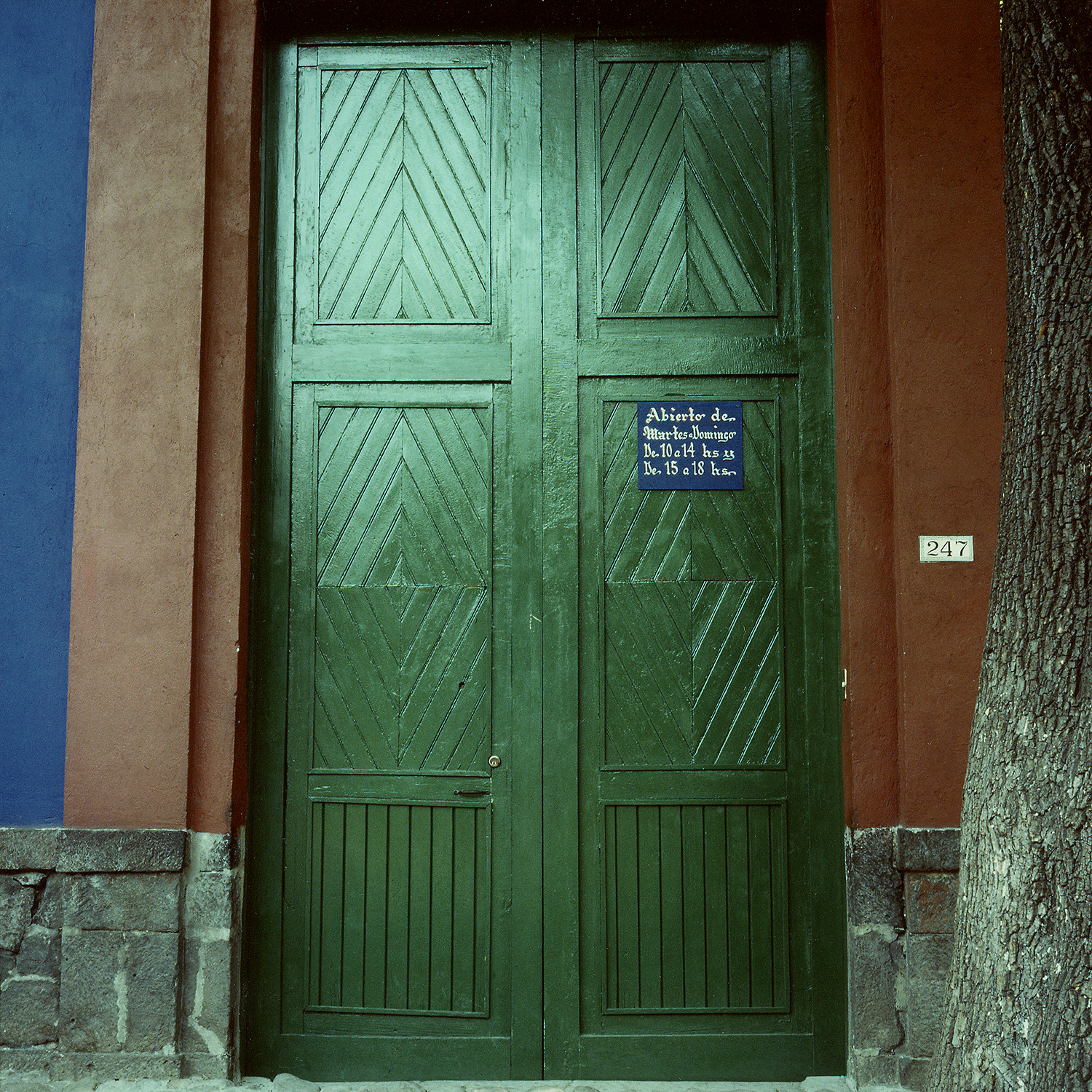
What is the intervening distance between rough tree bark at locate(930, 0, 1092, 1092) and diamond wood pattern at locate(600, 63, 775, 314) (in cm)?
142

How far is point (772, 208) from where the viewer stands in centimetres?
369

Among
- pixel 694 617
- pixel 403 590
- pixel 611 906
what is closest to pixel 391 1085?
pixel 611 906

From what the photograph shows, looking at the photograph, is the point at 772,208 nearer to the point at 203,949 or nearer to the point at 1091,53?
the point at 1091,53

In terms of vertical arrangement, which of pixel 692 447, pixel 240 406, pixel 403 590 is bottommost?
pixel 403 590

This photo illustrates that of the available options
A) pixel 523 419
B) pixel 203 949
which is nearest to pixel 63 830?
pixel 203 949

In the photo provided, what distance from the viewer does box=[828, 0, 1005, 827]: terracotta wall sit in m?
3.29

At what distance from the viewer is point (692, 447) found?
3.62 metres

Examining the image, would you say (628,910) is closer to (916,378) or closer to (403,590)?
(403,590)

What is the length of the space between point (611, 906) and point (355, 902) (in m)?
0.99

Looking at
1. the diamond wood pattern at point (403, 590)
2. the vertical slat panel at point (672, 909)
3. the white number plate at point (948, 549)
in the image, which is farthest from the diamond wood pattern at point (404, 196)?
the vertical slat panel at point (672, 909)

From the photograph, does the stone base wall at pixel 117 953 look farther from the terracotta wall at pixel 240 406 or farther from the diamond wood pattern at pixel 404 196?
the diamond wood pattern at pixel 404 196

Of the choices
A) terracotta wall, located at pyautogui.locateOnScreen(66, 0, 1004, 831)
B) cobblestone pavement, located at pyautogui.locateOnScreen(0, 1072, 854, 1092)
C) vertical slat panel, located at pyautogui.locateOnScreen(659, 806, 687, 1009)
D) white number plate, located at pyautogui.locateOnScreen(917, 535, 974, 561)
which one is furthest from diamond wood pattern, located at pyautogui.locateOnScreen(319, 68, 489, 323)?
cobblestone pavement, located at pyautogui.locateOnScreen(0, 1072, 854, 1092)

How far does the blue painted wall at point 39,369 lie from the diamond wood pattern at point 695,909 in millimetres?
2173

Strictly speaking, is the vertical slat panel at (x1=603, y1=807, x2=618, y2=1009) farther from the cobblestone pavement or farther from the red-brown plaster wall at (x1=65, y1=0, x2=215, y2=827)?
the red-brown plaster wall at (x1=65, y1=0, x2=215, y2=827)
